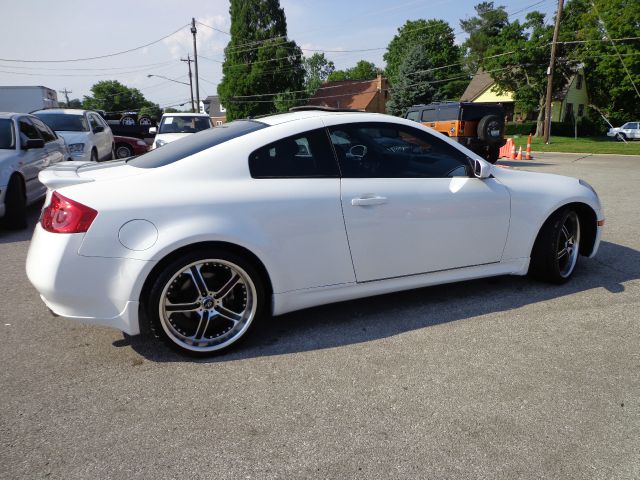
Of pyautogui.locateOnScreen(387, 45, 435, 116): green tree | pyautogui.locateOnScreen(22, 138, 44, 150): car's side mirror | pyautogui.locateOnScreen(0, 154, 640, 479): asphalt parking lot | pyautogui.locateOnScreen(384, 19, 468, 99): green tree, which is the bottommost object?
pyautogui.locateOnScreen(0, 154, 640, 479): asphalt parking lot

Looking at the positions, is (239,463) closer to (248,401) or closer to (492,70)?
(248,401)

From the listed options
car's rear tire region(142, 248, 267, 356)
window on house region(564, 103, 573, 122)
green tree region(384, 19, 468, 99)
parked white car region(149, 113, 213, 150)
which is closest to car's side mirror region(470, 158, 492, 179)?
car's rear tire region(142, 248, 267, 356)

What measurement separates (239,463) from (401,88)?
45.7 metres

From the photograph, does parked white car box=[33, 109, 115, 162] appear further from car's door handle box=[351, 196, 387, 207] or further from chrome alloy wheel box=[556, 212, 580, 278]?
chrome alloy wheel box=[556, 212, 580, 278]

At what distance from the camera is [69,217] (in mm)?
2773

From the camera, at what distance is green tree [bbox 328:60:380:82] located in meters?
102

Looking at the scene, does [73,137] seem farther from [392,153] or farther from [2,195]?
[392,153]

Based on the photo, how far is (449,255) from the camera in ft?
12.0

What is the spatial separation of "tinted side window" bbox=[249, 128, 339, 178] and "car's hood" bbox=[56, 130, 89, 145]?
8710 millimetres

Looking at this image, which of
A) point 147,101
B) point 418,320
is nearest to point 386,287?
point 418,320

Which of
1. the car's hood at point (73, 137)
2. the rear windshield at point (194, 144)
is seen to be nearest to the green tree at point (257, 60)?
the car's hood at point (73, 137)

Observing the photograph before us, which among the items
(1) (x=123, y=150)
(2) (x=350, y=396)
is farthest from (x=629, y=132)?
(2) (x=350, y=396)

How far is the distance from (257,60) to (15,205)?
45.8m

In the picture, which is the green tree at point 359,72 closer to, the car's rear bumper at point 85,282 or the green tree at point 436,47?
the green tree at point 436,47
